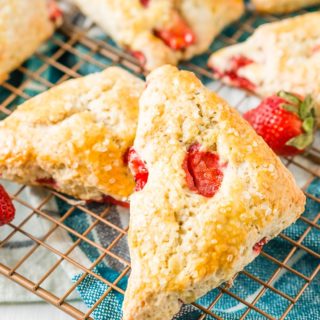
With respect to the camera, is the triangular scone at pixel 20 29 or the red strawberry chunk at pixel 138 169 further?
the triangular scone at pixel 20 29

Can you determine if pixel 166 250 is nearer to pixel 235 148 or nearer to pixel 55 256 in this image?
pixel 235 148

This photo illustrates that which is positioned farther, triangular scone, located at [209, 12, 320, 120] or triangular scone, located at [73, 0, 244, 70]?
triangular scone, located at [73, 0, 244, 70]

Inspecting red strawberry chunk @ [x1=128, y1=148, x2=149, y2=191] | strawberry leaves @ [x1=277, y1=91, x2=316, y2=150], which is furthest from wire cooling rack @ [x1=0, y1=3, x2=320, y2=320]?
red strawberry chunk @ [x1=128, y1=148, x2=149, y2=191]

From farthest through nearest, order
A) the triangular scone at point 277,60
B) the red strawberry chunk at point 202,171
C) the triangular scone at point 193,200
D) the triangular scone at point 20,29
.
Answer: the triangular scone at point 20,29
the triangular scone at point 277,60
the red strawberry chunk at point 202,171
the triangular scone at point 193,200

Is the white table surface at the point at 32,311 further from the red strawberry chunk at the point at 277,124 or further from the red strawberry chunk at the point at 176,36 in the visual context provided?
the red strawberry chunk at the point at 176,36

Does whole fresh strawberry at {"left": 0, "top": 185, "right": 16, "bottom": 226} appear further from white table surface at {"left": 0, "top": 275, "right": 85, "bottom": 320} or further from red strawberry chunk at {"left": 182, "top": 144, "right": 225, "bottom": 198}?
red strawberry chunk at {"left": 182, "top": 144, "right": 225, "bottom": 198}

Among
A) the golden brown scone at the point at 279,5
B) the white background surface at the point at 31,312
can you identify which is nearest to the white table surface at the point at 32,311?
the white background surface at the point at 31,312

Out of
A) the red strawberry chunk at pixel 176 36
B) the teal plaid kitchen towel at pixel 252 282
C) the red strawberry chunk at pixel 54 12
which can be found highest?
the red strawberry chunk at pixel 54 12

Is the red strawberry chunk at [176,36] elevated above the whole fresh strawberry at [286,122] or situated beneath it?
elevated above
